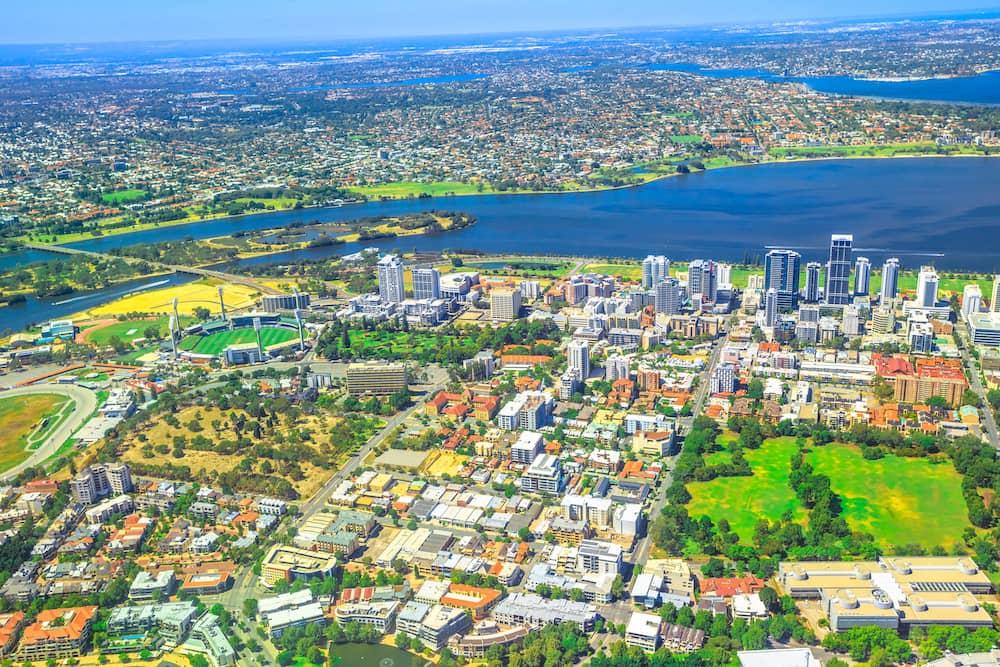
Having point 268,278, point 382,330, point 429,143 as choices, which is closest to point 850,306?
point 382,330

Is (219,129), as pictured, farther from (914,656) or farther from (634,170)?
A: (914,656)

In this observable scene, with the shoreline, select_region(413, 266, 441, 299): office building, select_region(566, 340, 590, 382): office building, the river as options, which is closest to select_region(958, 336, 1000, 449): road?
the river

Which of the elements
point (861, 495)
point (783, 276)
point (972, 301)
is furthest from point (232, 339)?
point (972, 301)

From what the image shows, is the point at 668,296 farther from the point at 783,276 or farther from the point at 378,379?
the point at 378,379

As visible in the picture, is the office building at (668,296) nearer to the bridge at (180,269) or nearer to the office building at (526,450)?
the office building at (526,450)

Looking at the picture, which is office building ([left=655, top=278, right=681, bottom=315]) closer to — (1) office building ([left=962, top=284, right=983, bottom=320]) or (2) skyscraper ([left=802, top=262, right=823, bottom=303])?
(2) skyscraper ([left=802, top=262, right=823, bottom=303])
